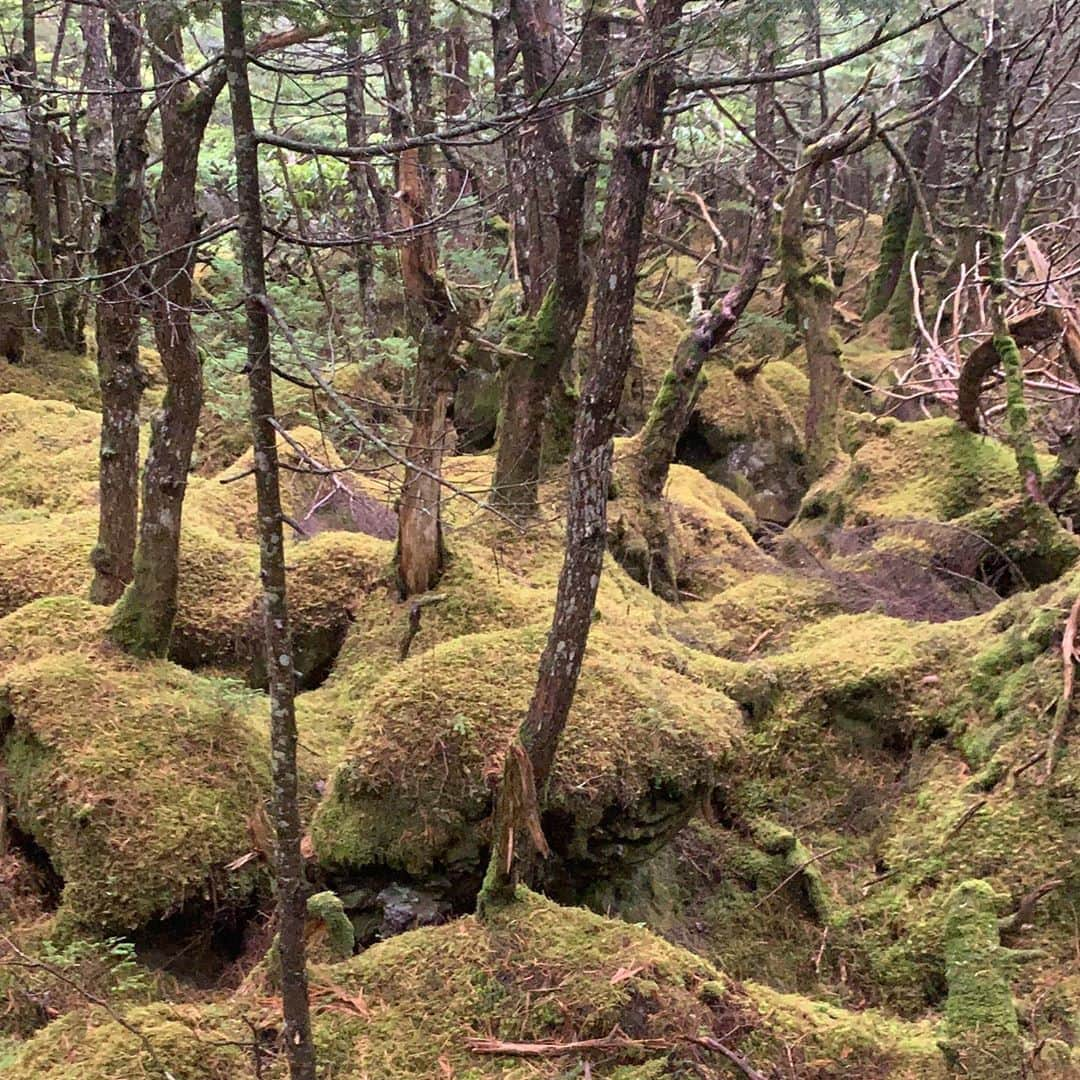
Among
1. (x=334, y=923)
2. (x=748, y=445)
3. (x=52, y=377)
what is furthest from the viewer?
(x=748, y=445)

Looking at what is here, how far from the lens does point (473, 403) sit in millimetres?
10688

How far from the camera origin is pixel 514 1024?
10.1 feet

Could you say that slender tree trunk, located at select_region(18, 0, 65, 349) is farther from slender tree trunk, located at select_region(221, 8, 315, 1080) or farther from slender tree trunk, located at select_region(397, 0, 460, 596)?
slender tree trunk, located at select_region(221, 8, 315, 1080)

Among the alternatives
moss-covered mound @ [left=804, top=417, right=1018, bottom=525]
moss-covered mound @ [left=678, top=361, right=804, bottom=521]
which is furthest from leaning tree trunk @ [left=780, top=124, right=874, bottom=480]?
moss-covered mound @ [left=678, top=361, right=804, bottom=521]

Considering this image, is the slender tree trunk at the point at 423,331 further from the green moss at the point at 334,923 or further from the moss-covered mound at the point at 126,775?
the green moss at the point at 334,923

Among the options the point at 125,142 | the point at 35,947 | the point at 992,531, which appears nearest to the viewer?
the point at 35,947

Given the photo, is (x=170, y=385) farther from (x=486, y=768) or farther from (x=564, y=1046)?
(x=564, y=1046)

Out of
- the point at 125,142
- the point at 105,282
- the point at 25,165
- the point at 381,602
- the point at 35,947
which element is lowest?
the point at 35,947

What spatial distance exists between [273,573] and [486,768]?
2007 millimetres

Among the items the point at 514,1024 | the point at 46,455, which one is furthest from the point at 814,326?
the point at 514,1024

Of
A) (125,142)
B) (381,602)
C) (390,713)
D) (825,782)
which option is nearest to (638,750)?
(390,713)

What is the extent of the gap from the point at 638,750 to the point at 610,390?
1.95 meters

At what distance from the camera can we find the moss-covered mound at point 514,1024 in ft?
9.46

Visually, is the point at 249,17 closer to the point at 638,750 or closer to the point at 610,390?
the point at 610,390
